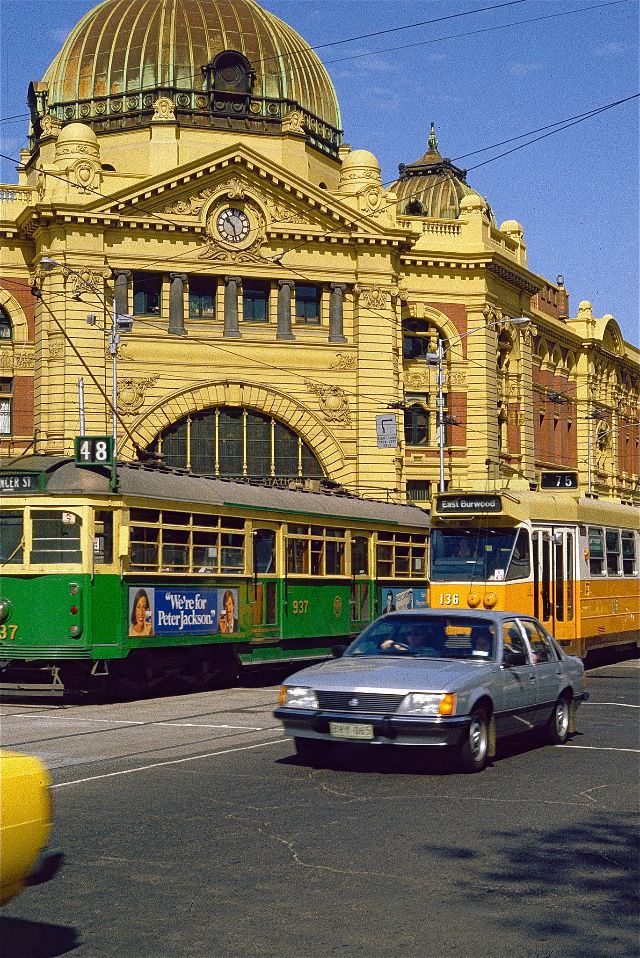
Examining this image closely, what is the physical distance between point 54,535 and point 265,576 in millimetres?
5087

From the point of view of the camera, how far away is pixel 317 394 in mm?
52531

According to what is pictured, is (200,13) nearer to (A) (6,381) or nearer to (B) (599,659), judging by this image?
(A) (6,381)

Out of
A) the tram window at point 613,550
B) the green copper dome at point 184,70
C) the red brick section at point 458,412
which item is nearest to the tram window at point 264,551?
the tram window at point 613,550

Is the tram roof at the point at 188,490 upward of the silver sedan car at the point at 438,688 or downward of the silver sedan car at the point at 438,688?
upward

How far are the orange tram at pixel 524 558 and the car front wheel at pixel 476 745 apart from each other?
1052 cm

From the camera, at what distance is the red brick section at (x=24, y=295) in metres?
52.2

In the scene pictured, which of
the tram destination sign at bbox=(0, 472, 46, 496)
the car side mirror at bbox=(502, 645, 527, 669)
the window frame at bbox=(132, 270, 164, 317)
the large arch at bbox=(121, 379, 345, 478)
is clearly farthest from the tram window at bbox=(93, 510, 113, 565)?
the window frame at bbox=(132, 270, 164, 317)

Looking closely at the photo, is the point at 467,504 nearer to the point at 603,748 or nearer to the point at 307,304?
the point at 603,748

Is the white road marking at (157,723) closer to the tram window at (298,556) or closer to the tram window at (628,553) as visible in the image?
the tram window at (298,556)

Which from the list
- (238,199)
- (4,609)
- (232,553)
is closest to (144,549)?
(4,609)

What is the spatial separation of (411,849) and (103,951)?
2.87 metres

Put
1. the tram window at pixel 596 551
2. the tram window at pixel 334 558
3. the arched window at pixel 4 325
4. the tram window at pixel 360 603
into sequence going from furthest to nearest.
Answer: the arched window at pixel 4 325
the tram window at pixel 360 603
the tram window at pixel 334 558
the tram window at pixel 596 551

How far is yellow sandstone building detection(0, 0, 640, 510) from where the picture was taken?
49.8 m

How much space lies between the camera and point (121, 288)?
50.0 m
